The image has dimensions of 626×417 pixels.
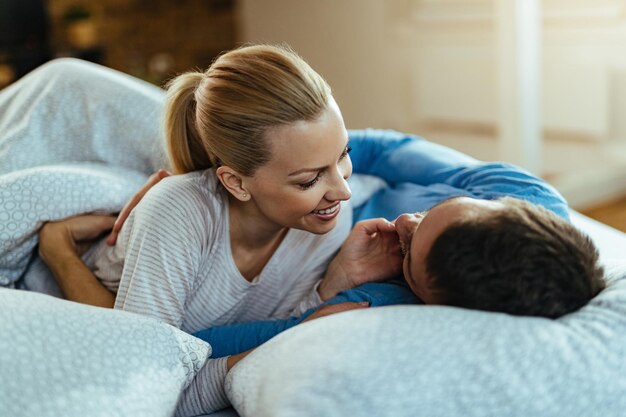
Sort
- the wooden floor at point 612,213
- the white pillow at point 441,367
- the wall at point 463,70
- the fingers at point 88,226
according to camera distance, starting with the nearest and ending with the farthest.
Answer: the white pillow at point 441,367 < the fingers at point 88,226 < the wooden floor at point 612,213 < the wall at point 463,70

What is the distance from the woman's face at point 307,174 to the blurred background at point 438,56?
1982 millimetres

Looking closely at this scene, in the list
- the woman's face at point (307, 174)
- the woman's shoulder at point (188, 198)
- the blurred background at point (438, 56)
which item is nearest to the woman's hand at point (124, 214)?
the woman's shoulder at point (188, 198)

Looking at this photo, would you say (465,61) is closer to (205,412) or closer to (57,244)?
(57,244)

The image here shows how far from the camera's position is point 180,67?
5.14 meters

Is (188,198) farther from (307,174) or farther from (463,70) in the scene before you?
(463,70)

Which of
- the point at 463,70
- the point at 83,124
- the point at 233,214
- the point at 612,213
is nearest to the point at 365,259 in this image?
the point at 233,214

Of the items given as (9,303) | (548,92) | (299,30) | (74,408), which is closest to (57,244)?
(9,303)

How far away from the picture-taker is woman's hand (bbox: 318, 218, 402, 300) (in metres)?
1.29

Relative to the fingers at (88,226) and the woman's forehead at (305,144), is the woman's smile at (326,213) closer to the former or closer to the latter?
the woman's forehead at (305,144)

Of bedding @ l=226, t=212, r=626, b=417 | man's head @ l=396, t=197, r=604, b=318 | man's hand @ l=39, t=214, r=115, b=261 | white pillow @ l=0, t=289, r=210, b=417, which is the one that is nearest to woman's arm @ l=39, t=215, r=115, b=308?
man's hand @ l=39, t=214, r=115, b=261

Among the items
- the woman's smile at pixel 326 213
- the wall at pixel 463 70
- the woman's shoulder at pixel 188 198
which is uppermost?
the woman's shoulder at pixel 188 198

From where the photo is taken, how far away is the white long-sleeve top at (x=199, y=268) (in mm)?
1194

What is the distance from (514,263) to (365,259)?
0.42 meters

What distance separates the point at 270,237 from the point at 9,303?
0.52 m
